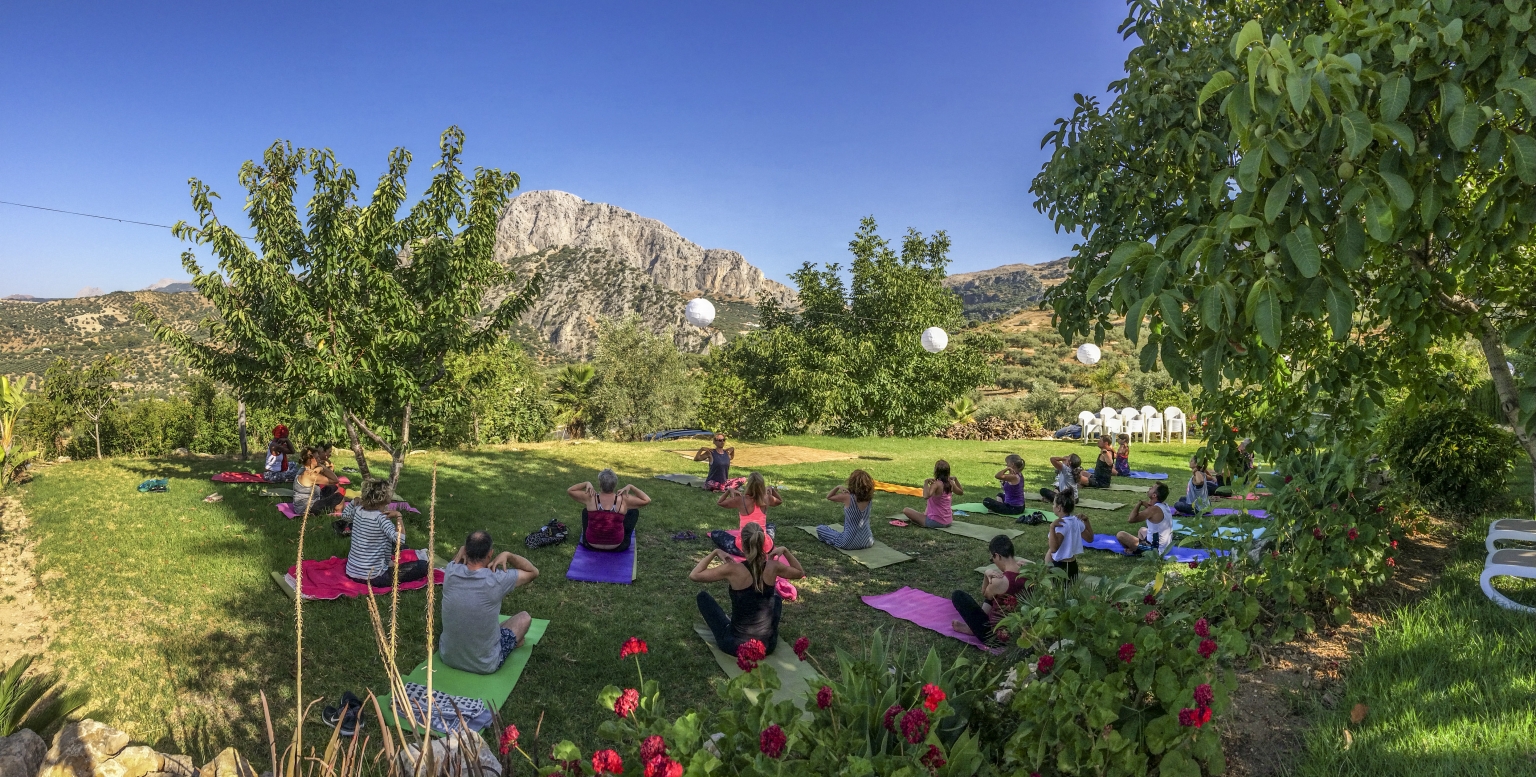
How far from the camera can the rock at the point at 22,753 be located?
120 inches

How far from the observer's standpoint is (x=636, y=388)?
2778 centimetres

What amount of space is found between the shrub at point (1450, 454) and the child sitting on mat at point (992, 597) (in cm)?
386

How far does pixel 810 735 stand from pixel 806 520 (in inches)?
300

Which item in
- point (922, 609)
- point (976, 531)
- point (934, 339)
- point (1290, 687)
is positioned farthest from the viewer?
point (934, 339)

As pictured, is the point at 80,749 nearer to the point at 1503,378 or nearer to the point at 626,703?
the point at 626,703

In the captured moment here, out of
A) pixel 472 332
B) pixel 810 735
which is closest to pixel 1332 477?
pixel 810 735

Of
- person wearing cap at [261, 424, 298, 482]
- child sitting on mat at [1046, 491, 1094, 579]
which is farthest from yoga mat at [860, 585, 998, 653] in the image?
person wearing cap at [261, 424, 298, 482]

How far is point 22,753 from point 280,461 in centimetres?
909

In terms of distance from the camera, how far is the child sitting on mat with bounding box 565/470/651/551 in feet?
25.3

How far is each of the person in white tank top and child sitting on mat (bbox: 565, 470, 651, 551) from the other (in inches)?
222

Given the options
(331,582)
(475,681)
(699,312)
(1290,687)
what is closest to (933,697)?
(1290,687)

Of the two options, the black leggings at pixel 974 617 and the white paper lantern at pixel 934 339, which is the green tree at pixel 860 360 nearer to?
the white paper lantern at pixel 934 339

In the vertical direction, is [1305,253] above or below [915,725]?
above

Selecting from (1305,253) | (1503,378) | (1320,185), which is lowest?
(1503,378)
